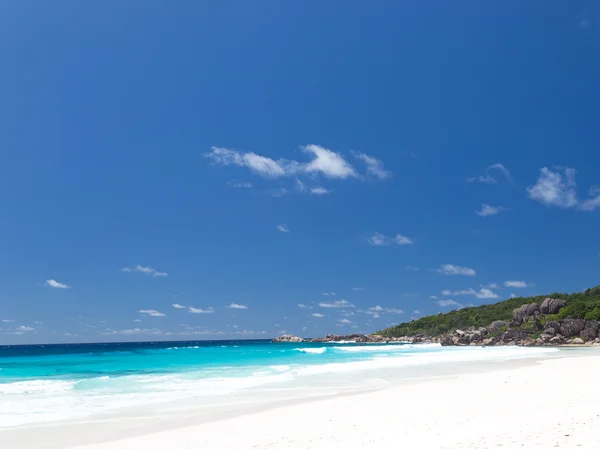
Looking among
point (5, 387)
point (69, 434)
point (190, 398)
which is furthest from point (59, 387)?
point (69, 434)

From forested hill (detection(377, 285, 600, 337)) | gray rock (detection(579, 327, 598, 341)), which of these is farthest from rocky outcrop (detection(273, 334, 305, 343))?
gray rock (detection(579, 327, 598, 341))

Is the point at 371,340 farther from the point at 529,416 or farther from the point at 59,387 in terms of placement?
the point at 529,416

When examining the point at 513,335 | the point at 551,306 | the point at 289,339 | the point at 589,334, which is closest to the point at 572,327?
the point at 589,334

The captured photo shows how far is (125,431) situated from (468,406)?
29.7ft

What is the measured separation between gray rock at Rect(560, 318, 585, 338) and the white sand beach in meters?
55.7

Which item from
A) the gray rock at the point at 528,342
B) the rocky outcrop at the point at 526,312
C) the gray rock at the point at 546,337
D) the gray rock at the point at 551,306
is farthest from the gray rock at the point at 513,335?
the gray rock at the point at 551,306

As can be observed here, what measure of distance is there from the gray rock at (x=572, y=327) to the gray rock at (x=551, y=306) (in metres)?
13.9

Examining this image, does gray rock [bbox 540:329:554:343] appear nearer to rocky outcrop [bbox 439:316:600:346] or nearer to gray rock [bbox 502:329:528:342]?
Answer: rocky outcrop [bbox 439:316:600:346]

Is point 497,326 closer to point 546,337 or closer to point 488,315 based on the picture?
point 546,337

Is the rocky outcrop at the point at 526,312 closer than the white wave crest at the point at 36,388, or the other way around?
the white wave crest at the point at 36,388

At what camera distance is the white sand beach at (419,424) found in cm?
830

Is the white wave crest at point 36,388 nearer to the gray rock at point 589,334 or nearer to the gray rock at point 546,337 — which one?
the gray rock at point 546,337

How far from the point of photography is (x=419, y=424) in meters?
10.1

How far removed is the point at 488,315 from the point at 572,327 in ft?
120
